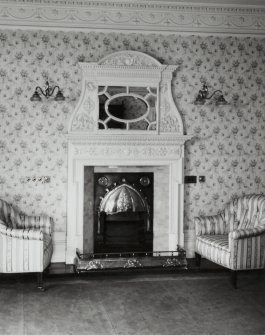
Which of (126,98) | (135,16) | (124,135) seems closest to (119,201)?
(124,135)

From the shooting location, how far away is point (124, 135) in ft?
22.2

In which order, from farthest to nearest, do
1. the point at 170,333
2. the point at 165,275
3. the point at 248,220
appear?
1. the point at 248,220
2. the point at 165,275
3. the point at 170,333

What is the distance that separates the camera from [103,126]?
6801 millimetres

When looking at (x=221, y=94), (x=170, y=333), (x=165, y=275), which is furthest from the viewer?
(x=221, y=94)

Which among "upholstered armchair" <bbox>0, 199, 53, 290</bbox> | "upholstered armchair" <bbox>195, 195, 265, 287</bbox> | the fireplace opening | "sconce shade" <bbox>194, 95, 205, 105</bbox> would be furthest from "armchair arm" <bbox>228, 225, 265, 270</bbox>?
"upholstered armchair" <bbox>0, 199, 53, 290</bbox>

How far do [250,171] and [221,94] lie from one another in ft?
4.05

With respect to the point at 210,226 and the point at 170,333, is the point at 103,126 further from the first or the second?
the point at 170,333

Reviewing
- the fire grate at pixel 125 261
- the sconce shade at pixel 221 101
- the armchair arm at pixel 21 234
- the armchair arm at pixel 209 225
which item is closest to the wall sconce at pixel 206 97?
the sconce shade at pixel 221 101

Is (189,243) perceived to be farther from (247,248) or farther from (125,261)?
(247,248)

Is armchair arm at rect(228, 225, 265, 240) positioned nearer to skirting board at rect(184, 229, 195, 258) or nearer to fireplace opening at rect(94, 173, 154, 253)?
skirting board at rect(184, 229, 195, 258)

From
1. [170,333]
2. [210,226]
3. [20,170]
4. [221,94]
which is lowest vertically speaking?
[170,333]

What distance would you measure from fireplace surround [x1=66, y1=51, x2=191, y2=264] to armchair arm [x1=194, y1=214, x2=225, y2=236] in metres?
0.39

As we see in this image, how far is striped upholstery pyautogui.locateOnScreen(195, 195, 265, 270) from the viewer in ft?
18.9

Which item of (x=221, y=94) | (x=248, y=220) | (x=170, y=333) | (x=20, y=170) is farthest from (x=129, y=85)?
(x=170, y=333)
